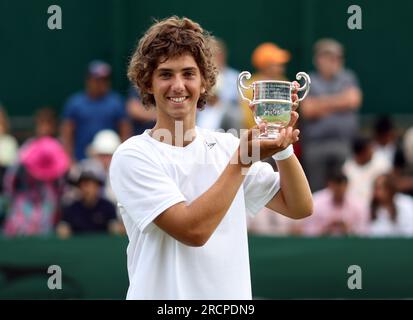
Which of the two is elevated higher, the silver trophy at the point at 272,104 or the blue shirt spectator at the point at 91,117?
the blue shirt spectator at the point at 91,117

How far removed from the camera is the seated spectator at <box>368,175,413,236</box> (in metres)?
9.27

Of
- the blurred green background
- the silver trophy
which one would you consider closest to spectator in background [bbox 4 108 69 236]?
the blurred green background

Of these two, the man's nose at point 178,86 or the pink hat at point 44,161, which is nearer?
the man's nose at point 178,86

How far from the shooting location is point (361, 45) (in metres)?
12.2

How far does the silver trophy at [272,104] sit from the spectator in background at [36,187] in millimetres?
5445

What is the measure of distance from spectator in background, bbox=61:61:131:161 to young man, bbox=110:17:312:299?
6079 millimetres

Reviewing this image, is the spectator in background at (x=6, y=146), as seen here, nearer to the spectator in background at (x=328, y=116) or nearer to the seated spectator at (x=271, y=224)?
the seated spectator at (x=271, y=224)

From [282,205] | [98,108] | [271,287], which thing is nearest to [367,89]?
[98,108]

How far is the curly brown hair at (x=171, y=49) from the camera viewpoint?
14.1ft

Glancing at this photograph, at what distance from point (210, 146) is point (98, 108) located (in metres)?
6.32
